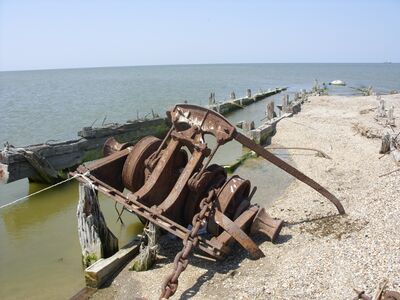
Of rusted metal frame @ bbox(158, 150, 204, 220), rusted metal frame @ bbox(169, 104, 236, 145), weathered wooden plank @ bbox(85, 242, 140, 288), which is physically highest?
rusted metal frame @ bbox(169, 104, 236, 145)

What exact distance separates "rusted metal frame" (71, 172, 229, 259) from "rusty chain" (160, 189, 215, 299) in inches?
4.6

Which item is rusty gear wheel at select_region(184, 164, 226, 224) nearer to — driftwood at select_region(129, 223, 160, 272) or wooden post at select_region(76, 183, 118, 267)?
driftwood at select_region(129, 223, 160, 272)

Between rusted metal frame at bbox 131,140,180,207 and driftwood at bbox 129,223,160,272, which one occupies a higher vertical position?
rusted metal frame at bbox 131,140,180,207

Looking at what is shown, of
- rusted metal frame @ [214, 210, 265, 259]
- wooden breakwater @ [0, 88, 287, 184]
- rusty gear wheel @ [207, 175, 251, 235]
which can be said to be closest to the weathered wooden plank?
rusty gear wheel @ [207, 175, 251, 235]

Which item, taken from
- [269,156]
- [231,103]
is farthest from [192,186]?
[231,103]

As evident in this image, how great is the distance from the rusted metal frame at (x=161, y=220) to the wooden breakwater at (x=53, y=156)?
5757 millimetres

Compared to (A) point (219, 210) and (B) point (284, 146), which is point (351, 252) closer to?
(A) point (219, 210)

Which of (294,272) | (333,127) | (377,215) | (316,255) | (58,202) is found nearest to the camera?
(294,272)

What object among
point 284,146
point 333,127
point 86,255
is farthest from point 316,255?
point 333,127

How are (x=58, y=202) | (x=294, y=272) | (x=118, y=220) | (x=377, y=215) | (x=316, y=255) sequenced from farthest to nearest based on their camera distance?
(x=58, y=202) < (x=118, y=220) < (x=377, y=215) < (x=316, y=255) < (x=294, y=272)

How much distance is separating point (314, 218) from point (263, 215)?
1747mm

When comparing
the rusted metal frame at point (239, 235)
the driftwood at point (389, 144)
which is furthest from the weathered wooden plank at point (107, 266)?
the driftwood at point (389, 144)

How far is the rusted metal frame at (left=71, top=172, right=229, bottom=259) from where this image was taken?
A: 6395 mm

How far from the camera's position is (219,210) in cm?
702
